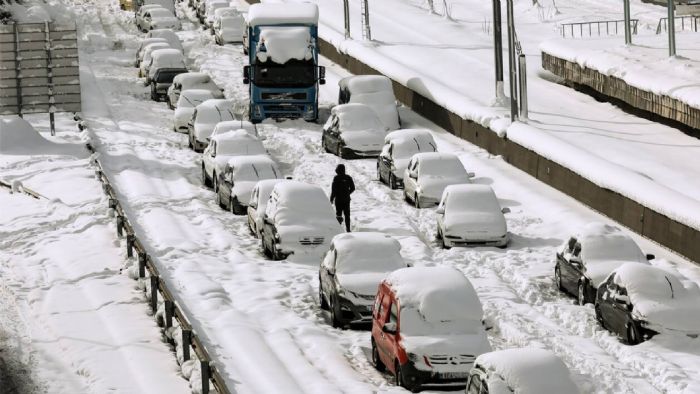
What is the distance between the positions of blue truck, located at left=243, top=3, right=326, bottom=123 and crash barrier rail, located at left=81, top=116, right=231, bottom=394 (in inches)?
461

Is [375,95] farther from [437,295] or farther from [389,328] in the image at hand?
[389,328]

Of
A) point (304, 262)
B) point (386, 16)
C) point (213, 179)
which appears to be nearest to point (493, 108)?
point (213, 179)

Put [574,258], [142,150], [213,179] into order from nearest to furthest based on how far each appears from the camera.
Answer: [574,258], [213,179], [142,150]

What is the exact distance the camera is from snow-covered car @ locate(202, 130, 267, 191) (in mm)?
37344

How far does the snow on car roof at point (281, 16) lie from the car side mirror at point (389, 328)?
2557cm

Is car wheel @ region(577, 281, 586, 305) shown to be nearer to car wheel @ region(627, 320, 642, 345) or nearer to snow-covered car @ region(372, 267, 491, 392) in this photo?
car wheel @ region(627, 320, 642, 345)

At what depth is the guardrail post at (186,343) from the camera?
21125 mm

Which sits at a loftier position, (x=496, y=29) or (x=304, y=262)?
(x=496, y=29)

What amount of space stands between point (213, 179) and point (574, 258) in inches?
524

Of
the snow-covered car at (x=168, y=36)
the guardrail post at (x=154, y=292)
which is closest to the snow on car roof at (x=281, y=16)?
the snow-covered car at (x=168, y=36)

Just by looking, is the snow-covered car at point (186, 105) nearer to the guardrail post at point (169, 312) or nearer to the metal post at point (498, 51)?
the metal post at point (498, 51)

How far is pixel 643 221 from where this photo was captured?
3178 cm

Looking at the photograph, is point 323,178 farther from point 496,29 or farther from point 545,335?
point 545,335

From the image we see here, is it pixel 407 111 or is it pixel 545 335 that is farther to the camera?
pixel 407 111
